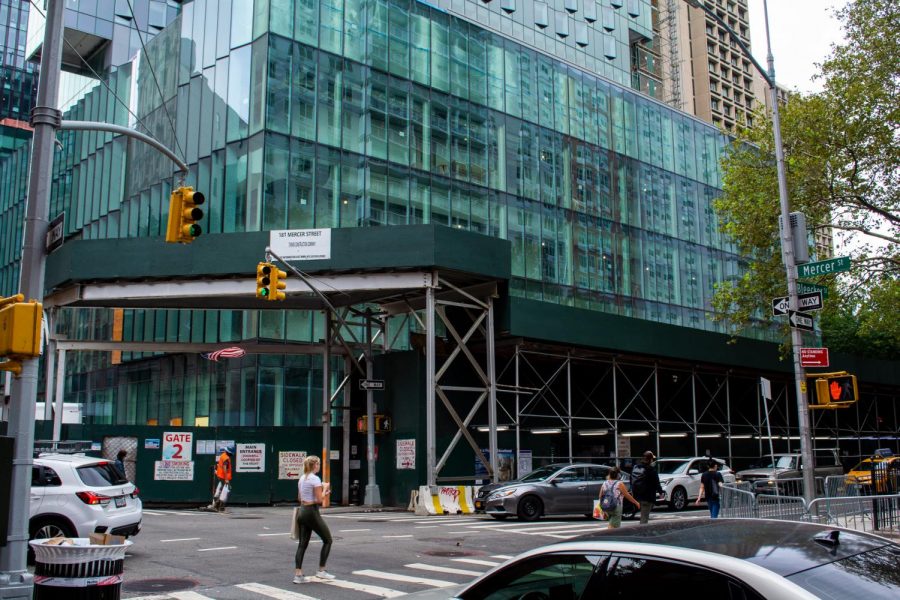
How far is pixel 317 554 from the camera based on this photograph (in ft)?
46.8

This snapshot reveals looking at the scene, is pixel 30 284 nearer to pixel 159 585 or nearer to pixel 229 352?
pixel 159 585

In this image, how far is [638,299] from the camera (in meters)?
46.0

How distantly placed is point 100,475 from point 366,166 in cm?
2503

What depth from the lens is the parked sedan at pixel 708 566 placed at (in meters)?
3.40

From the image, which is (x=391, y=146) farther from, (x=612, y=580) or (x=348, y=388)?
(x=612, y=580)

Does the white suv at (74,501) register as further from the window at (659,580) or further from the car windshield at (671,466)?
the car windshield at (671,466)

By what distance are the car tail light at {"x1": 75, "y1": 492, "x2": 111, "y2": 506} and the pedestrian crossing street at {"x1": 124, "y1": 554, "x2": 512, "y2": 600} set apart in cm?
315

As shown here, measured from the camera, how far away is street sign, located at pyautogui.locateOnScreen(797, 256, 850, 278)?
1628cm

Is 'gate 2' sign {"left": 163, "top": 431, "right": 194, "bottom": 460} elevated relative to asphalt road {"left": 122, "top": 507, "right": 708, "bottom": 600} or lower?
elevated

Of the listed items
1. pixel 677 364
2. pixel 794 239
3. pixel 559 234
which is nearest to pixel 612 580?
pixel 794 239

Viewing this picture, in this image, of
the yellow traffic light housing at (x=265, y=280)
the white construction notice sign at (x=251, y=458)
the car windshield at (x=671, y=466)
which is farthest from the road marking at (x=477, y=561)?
the white construction notice sign at (x=251, y=458)

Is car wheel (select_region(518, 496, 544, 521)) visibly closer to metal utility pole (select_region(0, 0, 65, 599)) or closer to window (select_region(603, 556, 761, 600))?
metal utility pole (select_region(0, 0, 65, 599))

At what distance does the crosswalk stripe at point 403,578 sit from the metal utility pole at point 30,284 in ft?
17.4

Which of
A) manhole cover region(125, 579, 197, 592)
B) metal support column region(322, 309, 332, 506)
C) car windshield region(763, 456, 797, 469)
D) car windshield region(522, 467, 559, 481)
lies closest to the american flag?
metal support column region(322, 309, 332, 506)
